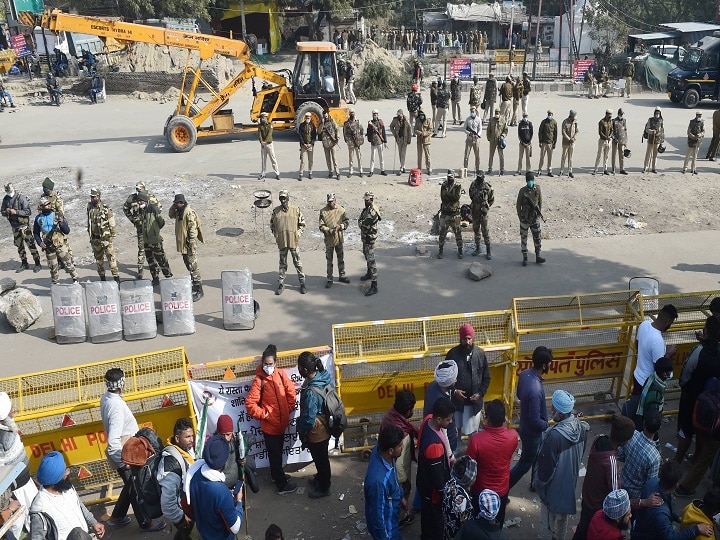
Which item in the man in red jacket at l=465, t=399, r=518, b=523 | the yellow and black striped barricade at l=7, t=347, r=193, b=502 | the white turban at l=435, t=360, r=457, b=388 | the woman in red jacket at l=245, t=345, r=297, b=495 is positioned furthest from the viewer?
the yellow and black striped barricade at l=7, t=347, r=193, b=502

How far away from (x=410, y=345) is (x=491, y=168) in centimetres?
1075

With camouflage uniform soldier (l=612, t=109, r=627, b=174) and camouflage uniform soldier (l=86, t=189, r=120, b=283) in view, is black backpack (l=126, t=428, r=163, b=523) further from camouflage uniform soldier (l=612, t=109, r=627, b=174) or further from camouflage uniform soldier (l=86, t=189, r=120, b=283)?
camouflage uniform soldier (l=612, t=109, r=627, b=174)

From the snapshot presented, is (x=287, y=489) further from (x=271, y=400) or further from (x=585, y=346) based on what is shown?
(x=585, y=346)

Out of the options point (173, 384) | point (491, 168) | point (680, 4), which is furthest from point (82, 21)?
point (680, 4)

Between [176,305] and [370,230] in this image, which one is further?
[370,230]

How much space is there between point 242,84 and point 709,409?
16900mm

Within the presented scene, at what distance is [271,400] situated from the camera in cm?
621

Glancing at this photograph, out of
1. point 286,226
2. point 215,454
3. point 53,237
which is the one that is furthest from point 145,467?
point 53,237

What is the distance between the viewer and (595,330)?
25.5 feet

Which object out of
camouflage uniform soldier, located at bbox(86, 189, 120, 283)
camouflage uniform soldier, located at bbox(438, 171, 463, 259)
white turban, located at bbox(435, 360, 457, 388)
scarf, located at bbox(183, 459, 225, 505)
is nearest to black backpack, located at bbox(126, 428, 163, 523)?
scarf, located at bbox(183, 459, 225, 505)

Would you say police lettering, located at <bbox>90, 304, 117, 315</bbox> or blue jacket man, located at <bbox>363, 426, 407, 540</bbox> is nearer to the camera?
blue jacket man, located at <bbox>363, 426, 407, 540</bbox>

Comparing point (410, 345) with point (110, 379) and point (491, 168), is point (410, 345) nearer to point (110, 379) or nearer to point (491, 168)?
point (110, 379)

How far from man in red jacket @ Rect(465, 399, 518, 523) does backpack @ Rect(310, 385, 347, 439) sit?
1.38m

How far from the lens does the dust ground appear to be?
9.13 metres
